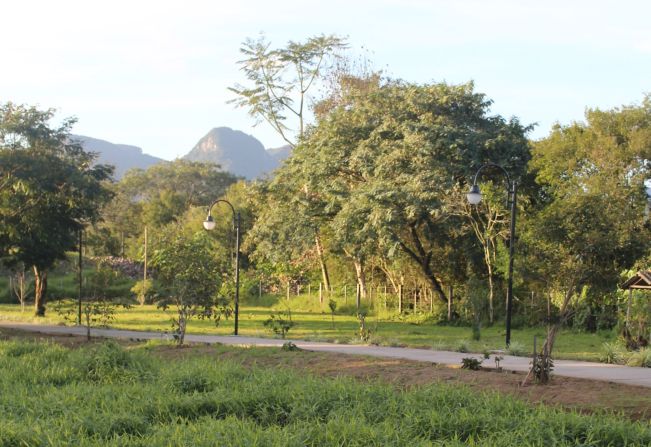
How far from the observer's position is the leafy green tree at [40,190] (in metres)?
25.8

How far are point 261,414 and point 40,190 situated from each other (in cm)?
1962

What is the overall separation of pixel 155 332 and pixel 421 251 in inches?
453

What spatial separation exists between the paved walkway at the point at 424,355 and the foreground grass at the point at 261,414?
3.30 metres

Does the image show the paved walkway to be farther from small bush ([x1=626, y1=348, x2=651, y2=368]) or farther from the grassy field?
the grassy field

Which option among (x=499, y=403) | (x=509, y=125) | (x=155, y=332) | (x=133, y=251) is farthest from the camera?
(x=133, y=251)

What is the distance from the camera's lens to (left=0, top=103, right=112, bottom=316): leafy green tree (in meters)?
25.8

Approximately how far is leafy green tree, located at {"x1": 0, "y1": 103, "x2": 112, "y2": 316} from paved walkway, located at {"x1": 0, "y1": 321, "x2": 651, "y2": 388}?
503 centimetres

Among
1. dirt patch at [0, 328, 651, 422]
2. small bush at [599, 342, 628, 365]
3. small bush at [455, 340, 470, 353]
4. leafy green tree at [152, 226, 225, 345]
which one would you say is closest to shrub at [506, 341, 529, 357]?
small bush at [455, 340, 470, 353]

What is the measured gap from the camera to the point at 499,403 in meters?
8.50

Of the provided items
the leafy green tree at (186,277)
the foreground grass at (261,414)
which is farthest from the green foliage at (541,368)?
the leafy green tree at (186,277)

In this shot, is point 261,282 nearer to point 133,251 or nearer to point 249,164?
point 133,251

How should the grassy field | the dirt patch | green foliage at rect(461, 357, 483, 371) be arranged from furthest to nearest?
1. the grassy field
2. green foliage at rect(461, 357, 483, 371)
3. the dirt patch

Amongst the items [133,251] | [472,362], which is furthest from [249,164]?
[472,362]

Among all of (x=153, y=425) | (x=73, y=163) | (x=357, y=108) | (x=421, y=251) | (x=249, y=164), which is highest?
(x=249, y=164)
